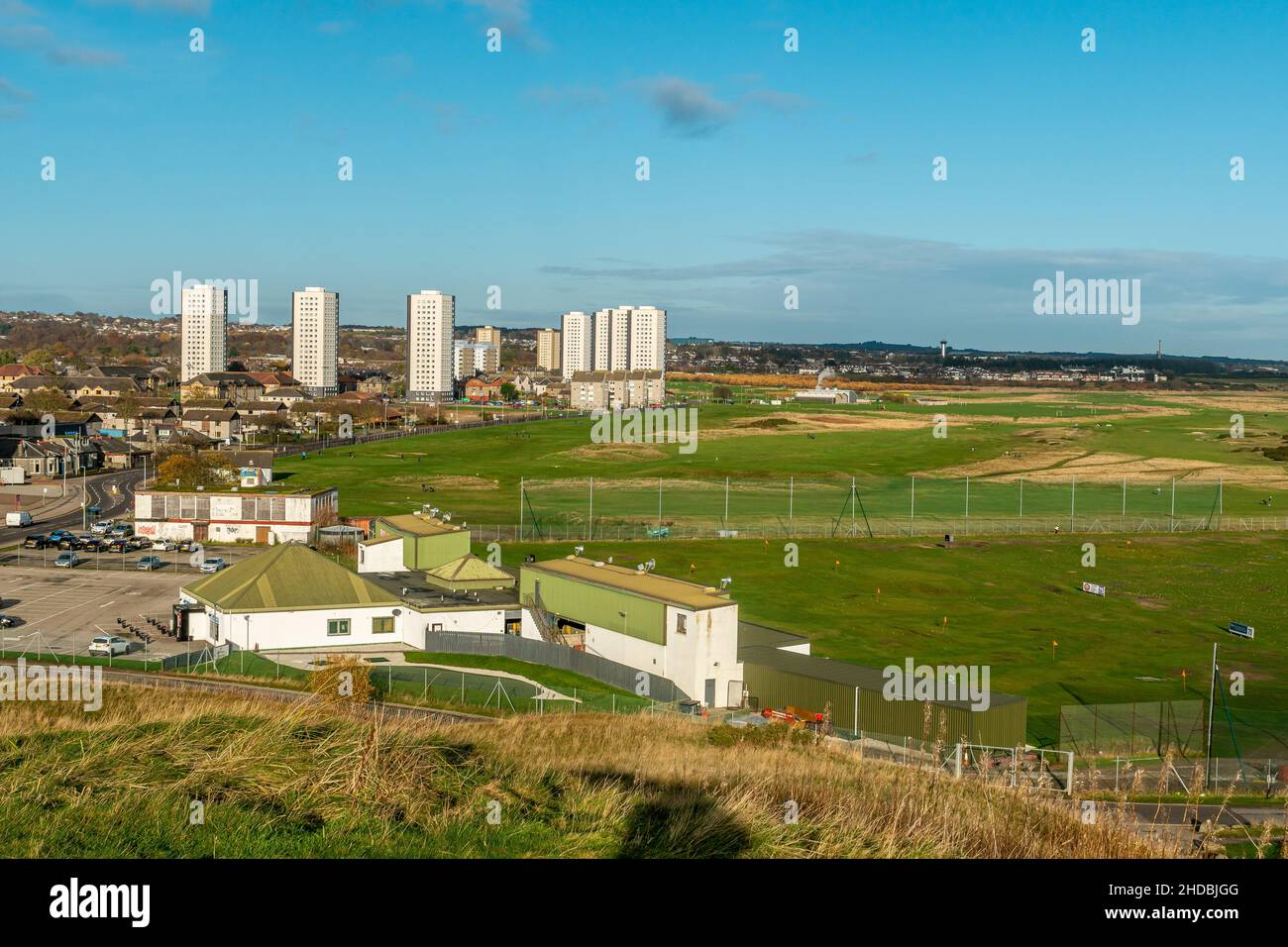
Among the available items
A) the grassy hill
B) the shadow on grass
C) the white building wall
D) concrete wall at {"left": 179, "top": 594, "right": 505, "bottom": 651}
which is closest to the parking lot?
concrete wall at {"left": 179, "top": 594, "right": 505, "bottom": 651}

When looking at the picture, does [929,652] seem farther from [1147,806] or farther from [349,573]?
[349,573]

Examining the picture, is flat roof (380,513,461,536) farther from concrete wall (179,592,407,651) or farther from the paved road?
the paved road

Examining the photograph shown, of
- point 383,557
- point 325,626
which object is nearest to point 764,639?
point 325,626

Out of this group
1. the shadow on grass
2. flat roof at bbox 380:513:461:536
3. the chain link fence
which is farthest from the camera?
the chain link fence

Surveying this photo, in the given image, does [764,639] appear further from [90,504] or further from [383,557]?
[90,504]

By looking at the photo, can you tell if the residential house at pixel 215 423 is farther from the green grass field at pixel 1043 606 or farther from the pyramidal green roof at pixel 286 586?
the pyramidal green roof at pixel 286 586
